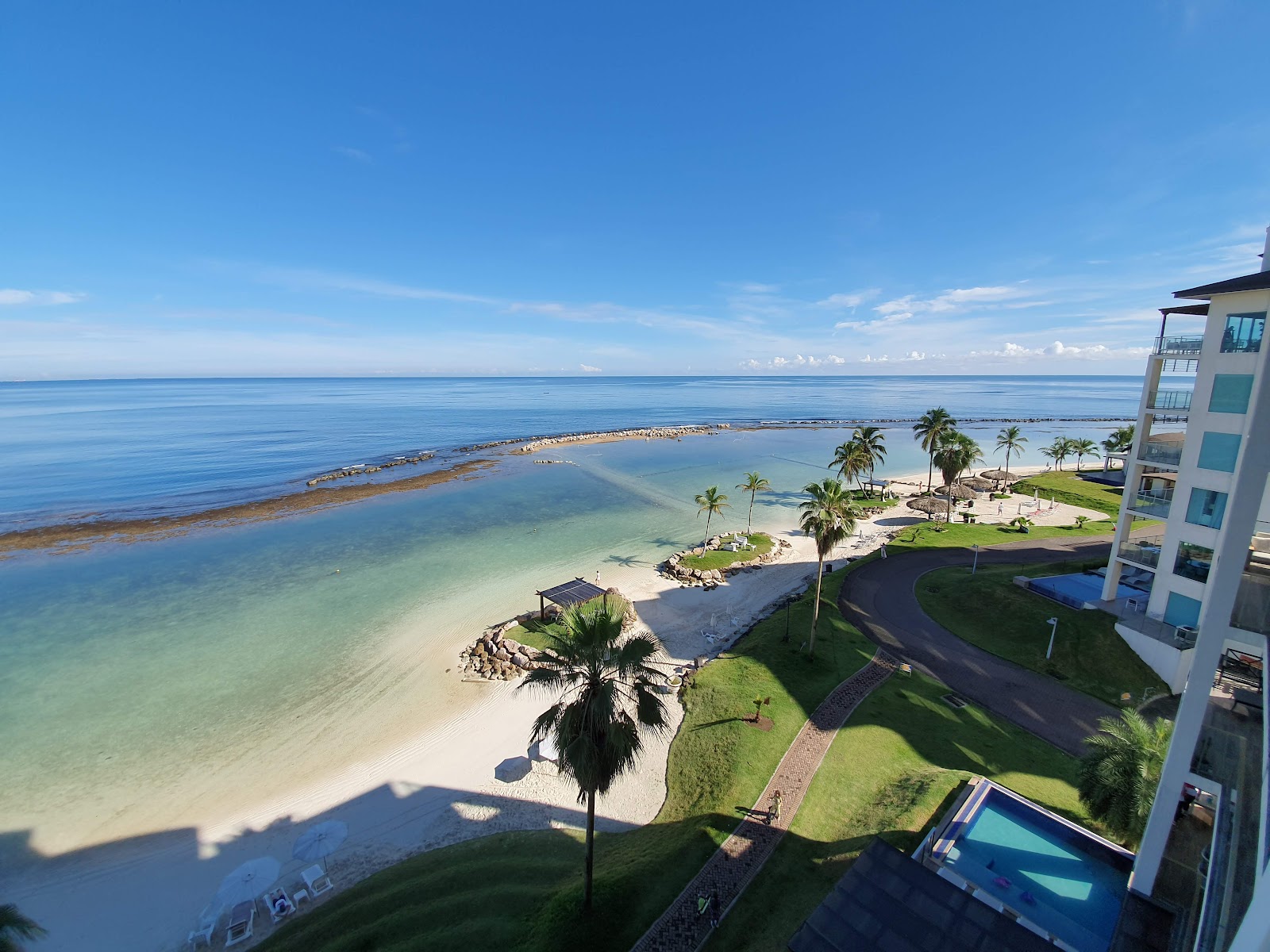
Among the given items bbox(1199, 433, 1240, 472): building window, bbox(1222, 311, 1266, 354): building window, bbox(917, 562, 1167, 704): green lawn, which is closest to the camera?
bbox(1222, 311, 1266, 354): building window

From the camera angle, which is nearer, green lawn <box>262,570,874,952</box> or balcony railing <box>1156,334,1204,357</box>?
green lawn <box>262,570,874,952</box>

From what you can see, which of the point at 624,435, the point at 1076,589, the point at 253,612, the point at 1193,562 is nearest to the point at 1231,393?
the point at 1193,562

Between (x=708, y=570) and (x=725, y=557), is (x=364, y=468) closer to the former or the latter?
(x=725, y=557)

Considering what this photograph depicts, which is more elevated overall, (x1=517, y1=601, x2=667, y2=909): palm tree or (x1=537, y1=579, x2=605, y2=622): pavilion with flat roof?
(x1=517, y1=601, x2=667, y2=909): palm tree

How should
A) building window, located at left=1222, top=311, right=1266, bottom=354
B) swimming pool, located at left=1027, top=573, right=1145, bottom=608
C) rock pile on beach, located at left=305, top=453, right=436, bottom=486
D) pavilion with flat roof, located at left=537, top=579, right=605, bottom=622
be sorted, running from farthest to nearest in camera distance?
rock pile on beach, located at left=305, top=453, right=436, bottom=486 → pavilion with flat roof, located at left=537, top=579, right=605, bottom=622 → swimming pool, located at left=1027, top=573, right=1145, bottom=608 → building window, located at left=1222, top=311, right=1266, bottom=354

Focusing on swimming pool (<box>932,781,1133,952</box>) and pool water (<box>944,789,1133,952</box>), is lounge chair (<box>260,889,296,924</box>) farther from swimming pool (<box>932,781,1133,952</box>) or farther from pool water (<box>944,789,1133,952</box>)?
pool water (<box>944,789,1133,952</box>)

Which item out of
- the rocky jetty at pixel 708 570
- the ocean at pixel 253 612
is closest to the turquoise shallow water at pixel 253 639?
the ocean at pixel 253 612

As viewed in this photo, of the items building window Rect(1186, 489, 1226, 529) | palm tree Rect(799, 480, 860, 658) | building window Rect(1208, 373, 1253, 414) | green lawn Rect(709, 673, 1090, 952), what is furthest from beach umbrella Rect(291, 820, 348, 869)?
building window Rect(1208, 373, 1253, 414)

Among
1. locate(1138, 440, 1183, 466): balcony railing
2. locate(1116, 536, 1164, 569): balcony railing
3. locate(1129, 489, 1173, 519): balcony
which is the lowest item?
locate(1116, 536, 1164, 569): balcony railing

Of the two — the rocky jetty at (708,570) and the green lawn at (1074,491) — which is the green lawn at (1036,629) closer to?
the rocky jetty at (708,570)
